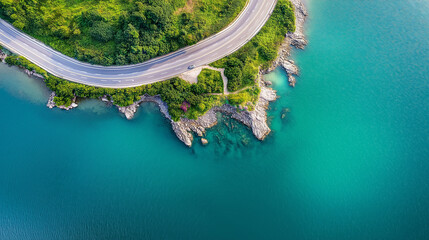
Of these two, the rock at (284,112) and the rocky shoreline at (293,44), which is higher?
the rocky shoreline at (293,44)

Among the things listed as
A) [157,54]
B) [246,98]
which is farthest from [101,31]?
[246,98]

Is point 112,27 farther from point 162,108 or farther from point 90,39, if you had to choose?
point 162,108

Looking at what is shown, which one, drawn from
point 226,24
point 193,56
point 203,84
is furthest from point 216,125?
point 226,24

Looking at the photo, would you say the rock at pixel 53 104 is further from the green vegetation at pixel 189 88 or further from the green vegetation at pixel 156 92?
the green vegetation at pixel 189 88

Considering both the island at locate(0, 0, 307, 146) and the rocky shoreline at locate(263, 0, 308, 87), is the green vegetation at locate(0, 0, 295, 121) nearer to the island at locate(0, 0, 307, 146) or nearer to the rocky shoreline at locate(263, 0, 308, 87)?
the island at locate(0, 0, 307, 146)

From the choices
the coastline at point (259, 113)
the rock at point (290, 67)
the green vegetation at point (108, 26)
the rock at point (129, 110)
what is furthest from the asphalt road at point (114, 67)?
the rock at point (290, 67)

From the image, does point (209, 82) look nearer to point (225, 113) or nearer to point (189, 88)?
point (189, 88)

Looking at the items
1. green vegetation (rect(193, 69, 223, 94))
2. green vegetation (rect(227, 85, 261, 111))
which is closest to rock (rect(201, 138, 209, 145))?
green vegetation (rect(227, 85, 261, 111))
